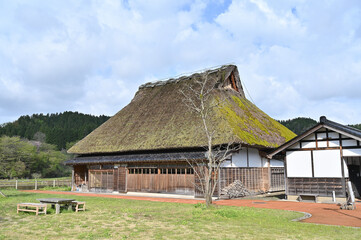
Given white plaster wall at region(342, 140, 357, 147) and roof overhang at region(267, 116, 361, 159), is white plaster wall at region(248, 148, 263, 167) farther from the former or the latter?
white plaster wall at region(342, 140, 357, 147)

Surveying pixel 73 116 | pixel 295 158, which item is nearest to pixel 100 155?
pixel 295 158

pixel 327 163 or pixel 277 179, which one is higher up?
pixel 327 163

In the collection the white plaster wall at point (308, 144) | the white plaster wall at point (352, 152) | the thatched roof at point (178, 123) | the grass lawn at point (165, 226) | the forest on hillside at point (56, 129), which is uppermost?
the forest on hillside at point (56, 129)

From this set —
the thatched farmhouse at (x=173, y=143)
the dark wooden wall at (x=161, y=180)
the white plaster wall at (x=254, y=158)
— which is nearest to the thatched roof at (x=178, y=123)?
the thatched farmhouse at (x=173, y=143)

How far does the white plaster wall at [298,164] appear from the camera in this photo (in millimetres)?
15250

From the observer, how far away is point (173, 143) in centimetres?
1938

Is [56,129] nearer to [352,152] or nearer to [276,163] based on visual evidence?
[276,163]

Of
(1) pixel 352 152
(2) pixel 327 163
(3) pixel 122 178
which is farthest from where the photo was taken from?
(3) pixel 122 178

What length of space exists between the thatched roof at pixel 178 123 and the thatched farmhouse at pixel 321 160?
10.2 ft

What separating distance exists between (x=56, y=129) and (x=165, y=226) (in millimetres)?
74756

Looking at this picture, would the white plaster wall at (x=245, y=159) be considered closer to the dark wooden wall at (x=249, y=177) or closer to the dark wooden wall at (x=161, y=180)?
the dark wooden wall at (x=249, y=177)

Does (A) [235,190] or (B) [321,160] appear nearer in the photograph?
(B) [321,160]

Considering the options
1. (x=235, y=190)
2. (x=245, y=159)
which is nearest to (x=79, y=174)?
(x=235, y=190)

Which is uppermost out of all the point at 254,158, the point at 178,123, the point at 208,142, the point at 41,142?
the point at 41,142
